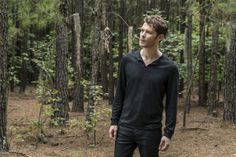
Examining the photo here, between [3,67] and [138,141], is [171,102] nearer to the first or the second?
[138,141]

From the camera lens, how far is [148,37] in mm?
4004

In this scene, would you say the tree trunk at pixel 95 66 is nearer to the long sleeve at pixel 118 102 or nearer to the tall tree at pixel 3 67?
the tall tree at pixel 3 67

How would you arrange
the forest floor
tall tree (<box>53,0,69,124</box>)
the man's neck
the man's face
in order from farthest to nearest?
tall tree (<box>53,0,69,124</box>)
the forest floor
the man's neck
the man's face

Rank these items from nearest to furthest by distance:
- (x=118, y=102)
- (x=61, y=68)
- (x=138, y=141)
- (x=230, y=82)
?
(x=138, y=141) < (x=118, y=102) < (x=61, y=68) < (x=230, y=82)

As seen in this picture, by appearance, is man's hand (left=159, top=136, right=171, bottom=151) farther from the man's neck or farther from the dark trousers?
the man's neck

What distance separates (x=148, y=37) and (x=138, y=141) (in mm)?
946

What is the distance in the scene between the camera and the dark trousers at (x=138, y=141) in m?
4.07

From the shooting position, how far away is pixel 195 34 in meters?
22.1

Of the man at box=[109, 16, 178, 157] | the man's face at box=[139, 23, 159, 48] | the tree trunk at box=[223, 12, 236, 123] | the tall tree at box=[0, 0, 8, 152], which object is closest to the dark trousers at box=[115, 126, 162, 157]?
the man at box=[109, 16, 178, 157]

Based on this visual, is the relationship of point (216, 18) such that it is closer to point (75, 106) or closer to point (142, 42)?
point (75, 106)

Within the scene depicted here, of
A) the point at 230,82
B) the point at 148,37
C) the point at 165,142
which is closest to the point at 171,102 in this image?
the point at 165,142

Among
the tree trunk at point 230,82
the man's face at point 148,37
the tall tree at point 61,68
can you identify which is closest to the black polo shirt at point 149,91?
the man's face at point 148,37

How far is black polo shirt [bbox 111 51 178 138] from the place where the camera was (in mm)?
4055

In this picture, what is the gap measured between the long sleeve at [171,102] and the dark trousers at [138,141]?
0.12m
